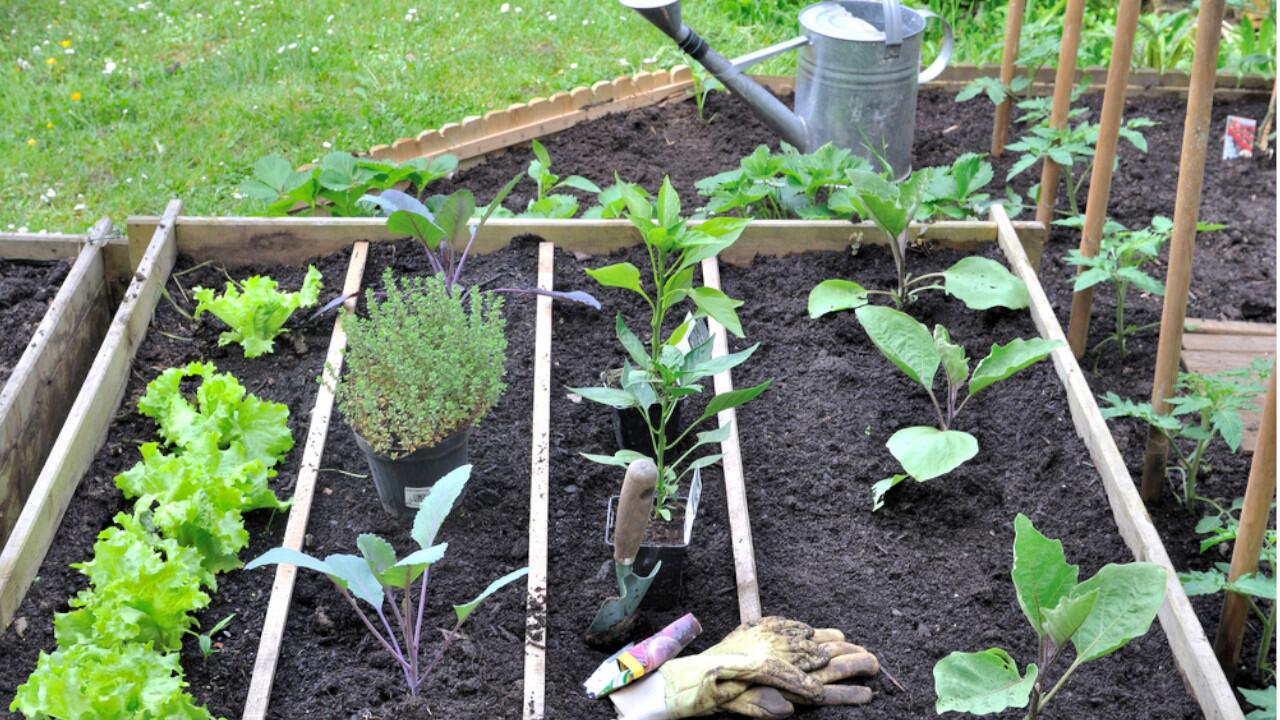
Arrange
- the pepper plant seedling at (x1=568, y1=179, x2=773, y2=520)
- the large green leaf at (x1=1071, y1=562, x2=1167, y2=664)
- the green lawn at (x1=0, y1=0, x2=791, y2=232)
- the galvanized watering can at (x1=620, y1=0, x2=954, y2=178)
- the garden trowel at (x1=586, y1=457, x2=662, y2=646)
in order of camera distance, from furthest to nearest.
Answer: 1. the green lawn at (x1=0, y1=0, x2=791, y2=232)
2. the galvanized watering can at (x1=620, y1=0, x2=954, y2=178)
3. the pepper plant seedling at (x1=568, y1=179, x2=773, y2=520)
4. the garden trowel at (x1=586, y1=457, x2=662, y2=646)
5. the large green leaf at (x1=1071, y1=562, x2=1167, y2=664)

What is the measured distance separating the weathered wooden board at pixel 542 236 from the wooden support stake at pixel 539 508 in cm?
16

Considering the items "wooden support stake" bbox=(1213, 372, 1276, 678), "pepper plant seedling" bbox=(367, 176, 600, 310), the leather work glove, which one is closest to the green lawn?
"pepper plant seedling" bbox=(367, 176, 600, 310)

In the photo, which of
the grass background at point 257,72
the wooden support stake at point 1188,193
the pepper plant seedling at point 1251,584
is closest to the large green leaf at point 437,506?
the pepper plant seedling at point 1251,584

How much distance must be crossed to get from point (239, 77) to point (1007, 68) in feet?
9.63

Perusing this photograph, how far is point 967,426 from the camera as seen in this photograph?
293 cm

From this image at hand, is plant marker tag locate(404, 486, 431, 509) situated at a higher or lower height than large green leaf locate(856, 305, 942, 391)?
lower

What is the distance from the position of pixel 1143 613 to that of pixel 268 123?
12.3 ft

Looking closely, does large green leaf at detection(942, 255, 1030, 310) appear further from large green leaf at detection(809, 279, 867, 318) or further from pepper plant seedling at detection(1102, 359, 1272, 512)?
pepper plant seedling at detection(1102, 359, 1272, 512)

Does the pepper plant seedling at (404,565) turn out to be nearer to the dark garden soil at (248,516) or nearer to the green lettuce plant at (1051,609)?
the dark garden soil at (248,516)

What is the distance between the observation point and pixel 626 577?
2.27m

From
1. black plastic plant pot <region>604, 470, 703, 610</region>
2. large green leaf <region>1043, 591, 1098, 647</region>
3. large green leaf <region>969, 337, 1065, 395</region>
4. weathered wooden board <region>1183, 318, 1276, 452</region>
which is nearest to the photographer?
large green leaf <region>1043, 591, 1098, 647</region>

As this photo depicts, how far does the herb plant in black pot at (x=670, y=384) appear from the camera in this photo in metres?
2.38

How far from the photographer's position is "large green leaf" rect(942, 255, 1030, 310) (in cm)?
319

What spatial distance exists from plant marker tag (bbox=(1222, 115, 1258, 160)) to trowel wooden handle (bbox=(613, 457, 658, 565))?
3.24 metres
